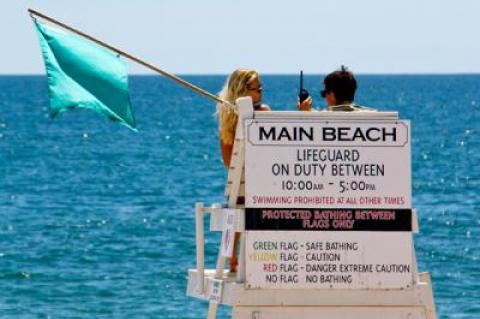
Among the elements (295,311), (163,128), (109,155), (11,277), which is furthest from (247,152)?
(163,128)

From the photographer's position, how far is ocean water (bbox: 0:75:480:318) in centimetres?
2214

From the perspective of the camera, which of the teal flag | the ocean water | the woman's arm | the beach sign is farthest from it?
the ocean water

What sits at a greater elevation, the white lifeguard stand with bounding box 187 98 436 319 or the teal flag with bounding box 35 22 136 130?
the teal flag with bounding box 35 22 136 130

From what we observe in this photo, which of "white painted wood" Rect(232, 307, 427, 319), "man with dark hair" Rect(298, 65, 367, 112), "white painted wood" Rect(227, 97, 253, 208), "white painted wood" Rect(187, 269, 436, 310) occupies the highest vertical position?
"man with dark hair" Rect(298, 65, 367, 112)

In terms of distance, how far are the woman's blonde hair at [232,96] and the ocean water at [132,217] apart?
9510 millimetres

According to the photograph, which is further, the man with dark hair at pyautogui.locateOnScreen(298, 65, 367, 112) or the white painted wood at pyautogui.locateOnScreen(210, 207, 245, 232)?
the man with dark hair at pyautogui.locateOnScreen(298, 65, 367, 112)

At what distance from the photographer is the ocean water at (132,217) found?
2214 cm

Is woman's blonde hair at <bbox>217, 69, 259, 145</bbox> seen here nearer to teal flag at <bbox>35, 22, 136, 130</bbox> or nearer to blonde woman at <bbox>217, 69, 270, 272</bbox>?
blonde woman at <bbox>217, 69, 270, 272</bbox>

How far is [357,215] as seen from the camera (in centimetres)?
989

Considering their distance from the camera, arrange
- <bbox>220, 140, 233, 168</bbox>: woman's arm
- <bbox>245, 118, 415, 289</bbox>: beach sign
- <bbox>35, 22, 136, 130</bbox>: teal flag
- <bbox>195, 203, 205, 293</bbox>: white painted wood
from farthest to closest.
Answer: <bbox>220, 140, 233, 168</bbox>: woman's arm
<bbox>35, 22, 136, 130</bbox>: teal flag
<bbox>195, 203, 205, 293</bbox>: white painted wood
<bbox>245, 118, 415, 289</bbox>: beach sign

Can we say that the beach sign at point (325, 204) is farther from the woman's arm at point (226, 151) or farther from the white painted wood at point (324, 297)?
the woman's arm at point (226, 151)

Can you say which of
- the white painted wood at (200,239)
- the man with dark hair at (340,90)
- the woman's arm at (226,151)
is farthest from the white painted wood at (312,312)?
the man with dark hair at (340,90)

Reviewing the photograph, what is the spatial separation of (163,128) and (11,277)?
56.7 meters

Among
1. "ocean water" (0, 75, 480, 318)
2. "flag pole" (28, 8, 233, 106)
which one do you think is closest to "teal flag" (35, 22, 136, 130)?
"flag pole" (28, 8, 233, 106)
